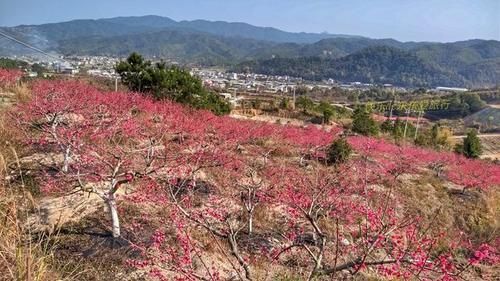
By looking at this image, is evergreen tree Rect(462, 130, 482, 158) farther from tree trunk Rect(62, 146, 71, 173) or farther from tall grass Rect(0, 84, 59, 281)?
tall grass Rect(0, 84, 59, 281)

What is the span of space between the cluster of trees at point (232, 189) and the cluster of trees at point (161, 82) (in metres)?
2.72

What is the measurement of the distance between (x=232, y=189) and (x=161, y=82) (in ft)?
25.5

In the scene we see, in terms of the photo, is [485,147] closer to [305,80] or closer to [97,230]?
[97,230]

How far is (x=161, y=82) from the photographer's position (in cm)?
1487

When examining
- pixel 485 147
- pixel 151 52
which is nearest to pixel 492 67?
pixel 485 147

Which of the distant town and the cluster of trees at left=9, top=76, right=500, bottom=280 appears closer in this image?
the cluster of trees at left=9, top=76, right=500, bottom=280

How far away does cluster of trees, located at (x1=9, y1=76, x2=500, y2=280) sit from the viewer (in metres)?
4.34

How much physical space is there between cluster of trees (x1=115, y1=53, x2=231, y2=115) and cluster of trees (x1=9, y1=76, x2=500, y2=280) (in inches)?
107

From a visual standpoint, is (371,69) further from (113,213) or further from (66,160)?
(113,213)

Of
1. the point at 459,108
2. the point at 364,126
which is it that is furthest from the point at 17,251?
the point at 459,108

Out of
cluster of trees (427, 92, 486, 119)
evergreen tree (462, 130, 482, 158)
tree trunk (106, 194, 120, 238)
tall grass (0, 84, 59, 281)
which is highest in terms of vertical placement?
tall grass (0, 84, 59, 281)

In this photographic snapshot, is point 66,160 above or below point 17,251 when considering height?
below

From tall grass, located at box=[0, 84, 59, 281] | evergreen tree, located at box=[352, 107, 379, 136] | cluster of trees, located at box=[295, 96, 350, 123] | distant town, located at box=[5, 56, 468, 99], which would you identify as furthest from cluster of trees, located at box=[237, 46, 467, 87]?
tall grass, located at box=[0, 84, 59, 281]

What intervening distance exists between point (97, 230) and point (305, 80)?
123m
